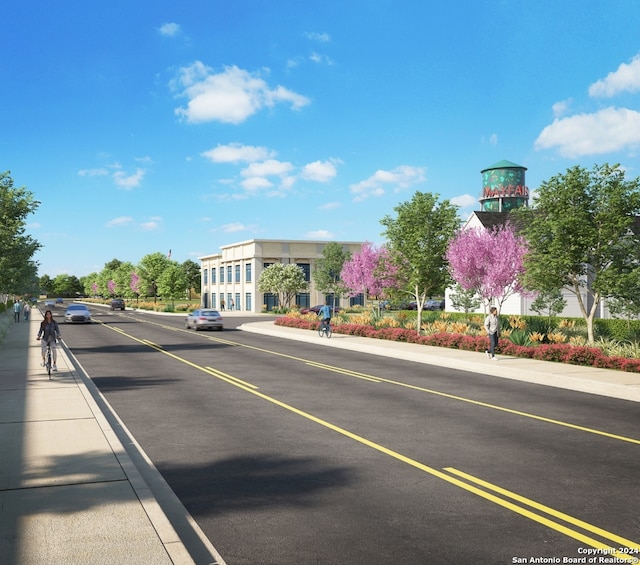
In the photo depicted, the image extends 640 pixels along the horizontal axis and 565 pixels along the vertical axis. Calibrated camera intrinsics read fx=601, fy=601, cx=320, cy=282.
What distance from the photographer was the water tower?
57.7 m

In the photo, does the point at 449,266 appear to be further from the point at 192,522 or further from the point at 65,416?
the point at 192,522

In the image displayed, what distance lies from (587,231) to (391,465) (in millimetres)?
16753

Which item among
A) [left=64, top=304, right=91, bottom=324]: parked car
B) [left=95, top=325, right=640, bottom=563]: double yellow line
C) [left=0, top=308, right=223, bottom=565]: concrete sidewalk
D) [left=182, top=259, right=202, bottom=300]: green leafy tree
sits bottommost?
[left=95, top=325, right=640, bottom=563]: double yellow line

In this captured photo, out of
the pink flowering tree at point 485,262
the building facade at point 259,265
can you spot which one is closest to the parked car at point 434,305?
the building facade at point 259,265

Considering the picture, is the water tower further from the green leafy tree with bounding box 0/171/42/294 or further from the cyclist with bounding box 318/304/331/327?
the green leafy tree with bounding box 0/171/42/294

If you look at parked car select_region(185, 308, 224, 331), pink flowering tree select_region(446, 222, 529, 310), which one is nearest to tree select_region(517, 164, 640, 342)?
pink flowering tree select_region(446, 222, 529, 310)

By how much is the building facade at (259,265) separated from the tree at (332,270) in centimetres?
368

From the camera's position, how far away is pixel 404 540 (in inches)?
219

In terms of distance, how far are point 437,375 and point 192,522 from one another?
1251 cm

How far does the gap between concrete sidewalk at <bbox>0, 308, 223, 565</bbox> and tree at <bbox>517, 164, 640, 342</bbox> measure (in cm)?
1712

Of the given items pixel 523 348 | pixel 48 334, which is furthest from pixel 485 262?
pixel 48 334

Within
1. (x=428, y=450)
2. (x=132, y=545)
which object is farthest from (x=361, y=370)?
(x=132, y=545)

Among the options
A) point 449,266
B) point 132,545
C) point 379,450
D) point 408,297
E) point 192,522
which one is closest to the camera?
point 132,545

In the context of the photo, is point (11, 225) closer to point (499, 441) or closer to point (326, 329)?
point (326, 329)
